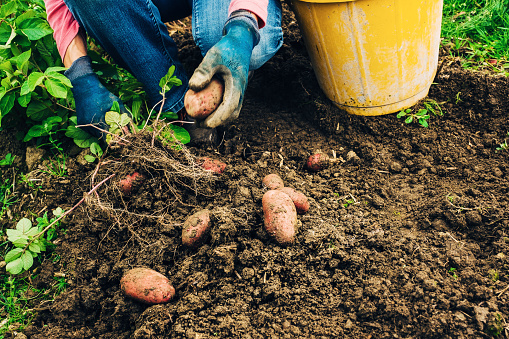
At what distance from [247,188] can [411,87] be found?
1071mm

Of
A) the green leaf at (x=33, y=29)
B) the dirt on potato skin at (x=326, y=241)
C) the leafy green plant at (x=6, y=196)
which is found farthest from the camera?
the leafy green plant at (x=6, y=196)

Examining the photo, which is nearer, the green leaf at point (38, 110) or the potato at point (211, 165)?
the potato at point (211, 165)

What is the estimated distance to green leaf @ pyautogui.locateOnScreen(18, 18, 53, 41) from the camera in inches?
69.6

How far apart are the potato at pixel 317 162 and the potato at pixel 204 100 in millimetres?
601


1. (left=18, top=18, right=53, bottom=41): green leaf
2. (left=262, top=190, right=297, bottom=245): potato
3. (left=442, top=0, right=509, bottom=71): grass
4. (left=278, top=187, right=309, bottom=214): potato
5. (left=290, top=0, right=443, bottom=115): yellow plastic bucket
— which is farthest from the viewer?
(left=442, top=0, right=509, bottom=71): grass

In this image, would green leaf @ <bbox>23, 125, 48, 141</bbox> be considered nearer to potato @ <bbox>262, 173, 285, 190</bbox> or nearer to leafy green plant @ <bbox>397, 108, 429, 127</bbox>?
potato @ <bbox>262, 173, 285, 190</bbox>

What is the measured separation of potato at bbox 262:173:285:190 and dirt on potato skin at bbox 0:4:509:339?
2.4 inches

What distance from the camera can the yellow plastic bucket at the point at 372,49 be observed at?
165 cm

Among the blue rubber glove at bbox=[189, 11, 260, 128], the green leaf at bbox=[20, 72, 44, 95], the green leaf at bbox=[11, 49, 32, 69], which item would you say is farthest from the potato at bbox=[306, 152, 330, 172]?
the green leaf at bbox=[11, 49, 32, 69]

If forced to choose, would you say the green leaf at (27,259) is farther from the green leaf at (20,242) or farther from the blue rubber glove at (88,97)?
the blue rubber glove at (88,97)

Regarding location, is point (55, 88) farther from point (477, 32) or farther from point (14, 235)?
point (477, 32)

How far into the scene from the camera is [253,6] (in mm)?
1779

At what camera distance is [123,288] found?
1.37m

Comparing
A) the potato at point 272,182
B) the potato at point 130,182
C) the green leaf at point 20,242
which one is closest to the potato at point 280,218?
the potato at point 272,182
